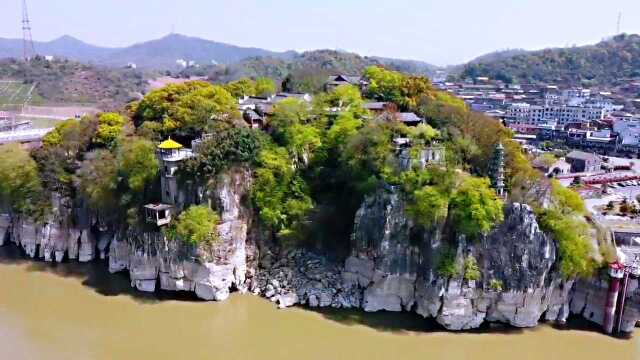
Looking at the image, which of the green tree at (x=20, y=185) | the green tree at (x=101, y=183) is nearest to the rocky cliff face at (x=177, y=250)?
the green tree at (x=101, y=183)

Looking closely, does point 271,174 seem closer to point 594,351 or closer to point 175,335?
point 175,335

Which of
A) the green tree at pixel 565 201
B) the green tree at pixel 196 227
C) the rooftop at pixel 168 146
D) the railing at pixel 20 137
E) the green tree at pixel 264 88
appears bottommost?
the green tree at pixel 196 227

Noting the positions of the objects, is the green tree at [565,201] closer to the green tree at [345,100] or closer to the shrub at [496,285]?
the shrub at [496,285]

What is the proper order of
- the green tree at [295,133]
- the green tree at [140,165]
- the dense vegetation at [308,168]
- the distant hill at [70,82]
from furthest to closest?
the distant hill at [70,82] → the green tree at [295,133] → the green tree at [140,165] → the dense vegetation at [308,168]

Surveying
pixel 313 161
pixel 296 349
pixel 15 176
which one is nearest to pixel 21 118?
pixel 15 176

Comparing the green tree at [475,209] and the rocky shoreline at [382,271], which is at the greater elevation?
the green tree at [475,209]

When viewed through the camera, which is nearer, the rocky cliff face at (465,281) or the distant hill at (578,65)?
the rocky cliff face at (465,281)

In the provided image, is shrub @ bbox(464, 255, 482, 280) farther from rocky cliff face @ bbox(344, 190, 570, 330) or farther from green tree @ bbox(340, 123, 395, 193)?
green tree @ bbox(340, 123, 395, 193)
